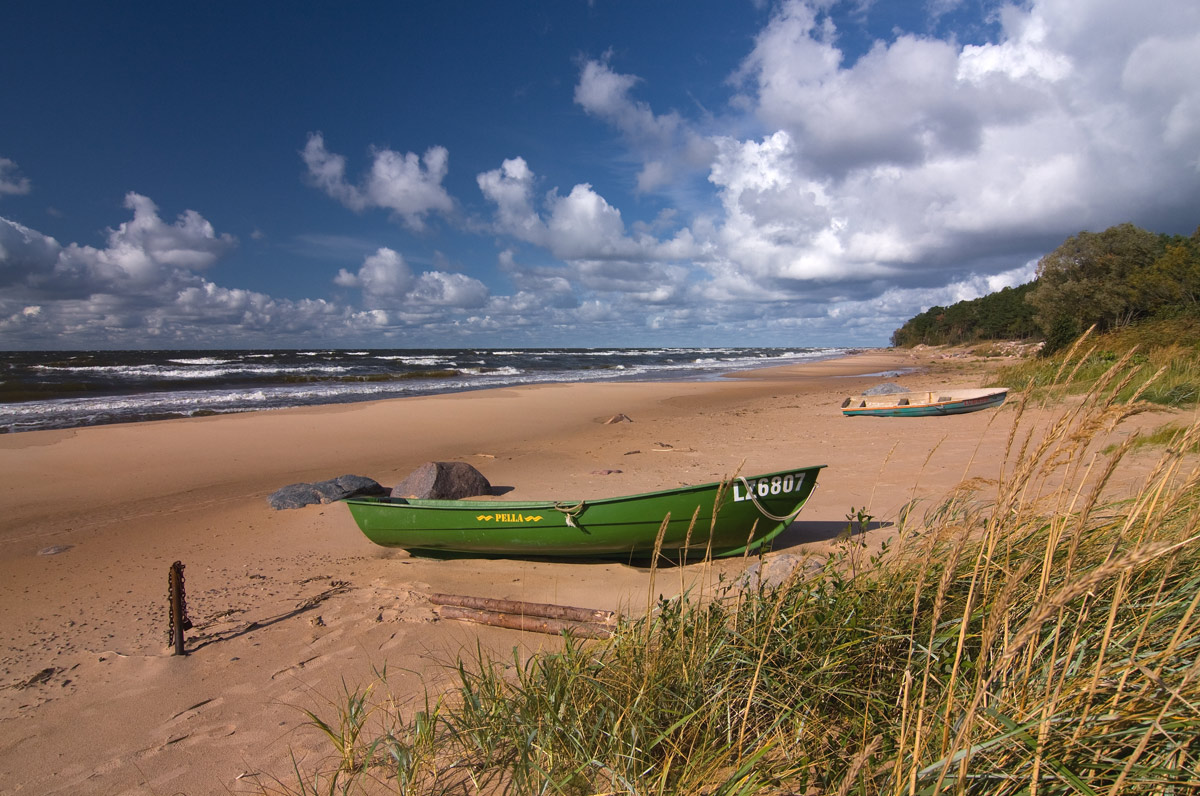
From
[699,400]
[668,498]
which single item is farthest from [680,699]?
[699,400]

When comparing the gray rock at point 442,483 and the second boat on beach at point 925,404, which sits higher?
the second boat on beach at point 925,404

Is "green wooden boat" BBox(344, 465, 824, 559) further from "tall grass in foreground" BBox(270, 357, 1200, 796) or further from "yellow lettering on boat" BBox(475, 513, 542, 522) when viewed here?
"tall grass in foreground" BBox(270, 357, 1200, 796)

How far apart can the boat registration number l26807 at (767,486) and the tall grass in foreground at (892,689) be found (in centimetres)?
252

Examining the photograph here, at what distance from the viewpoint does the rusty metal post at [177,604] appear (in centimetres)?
450

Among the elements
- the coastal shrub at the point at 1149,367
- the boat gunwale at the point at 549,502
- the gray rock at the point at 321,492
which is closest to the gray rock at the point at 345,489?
the gray rock at the point at 321,492

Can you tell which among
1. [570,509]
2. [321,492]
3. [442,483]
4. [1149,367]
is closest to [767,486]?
[570,509]

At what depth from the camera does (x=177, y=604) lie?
4523 millimetres

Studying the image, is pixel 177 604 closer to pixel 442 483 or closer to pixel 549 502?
pixel 549 502

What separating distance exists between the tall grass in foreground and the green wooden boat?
2.52m

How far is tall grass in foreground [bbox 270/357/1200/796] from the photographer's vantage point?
1.74 m

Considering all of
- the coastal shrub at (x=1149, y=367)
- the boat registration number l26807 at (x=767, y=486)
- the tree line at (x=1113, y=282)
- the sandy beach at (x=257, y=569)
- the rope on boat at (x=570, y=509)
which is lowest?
the sandy beach at (x=257, y=569)

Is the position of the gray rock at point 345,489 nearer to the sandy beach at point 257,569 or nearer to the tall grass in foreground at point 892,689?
the sandy beach at point 257,569

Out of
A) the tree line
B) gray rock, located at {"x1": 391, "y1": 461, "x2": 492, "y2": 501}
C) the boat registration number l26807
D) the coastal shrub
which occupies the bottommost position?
gray rock, located at {"x1": 391, "y1": 461, "x2": 492, "y2": 501}

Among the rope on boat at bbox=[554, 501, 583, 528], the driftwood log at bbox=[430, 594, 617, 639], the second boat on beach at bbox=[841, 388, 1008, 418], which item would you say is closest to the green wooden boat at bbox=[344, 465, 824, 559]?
the rope on boat at bbox=[554, 501, 583, 528]
